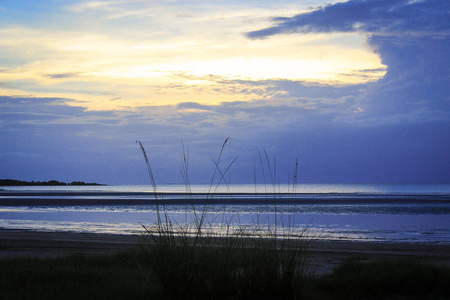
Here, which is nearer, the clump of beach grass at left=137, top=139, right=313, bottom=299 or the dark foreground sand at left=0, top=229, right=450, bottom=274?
the clump of beach grass at left=137, top=139, right=313, bottom=299

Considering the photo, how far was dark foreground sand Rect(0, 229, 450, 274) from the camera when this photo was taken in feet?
42.0

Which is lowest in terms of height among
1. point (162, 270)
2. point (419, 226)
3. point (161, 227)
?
point (419, 226)

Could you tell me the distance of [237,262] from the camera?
7.19m

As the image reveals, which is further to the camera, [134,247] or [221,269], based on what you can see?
[134,247]

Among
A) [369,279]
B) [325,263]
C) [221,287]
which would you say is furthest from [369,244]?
[221,287]

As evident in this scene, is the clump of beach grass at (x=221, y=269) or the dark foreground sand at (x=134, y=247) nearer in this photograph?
the clump of beach grass at (x=221, y=269)

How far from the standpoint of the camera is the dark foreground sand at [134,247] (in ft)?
42.0

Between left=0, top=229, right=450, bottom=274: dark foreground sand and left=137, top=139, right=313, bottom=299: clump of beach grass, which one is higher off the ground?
left=137, top=139, right=313, bottom=299: clump of beach grass

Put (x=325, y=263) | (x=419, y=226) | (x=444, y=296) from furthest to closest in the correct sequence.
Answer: (x=419, y=226)
(x=325, y=263)
(x=444, y=296)

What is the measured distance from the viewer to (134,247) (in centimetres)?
1358

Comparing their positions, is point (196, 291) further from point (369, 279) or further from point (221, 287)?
point (369, 279)

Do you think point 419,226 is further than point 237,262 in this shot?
Yes

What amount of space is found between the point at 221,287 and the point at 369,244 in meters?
10.7

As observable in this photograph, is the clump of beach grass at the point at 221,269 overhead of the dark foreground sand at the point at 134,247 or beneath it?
overhead
